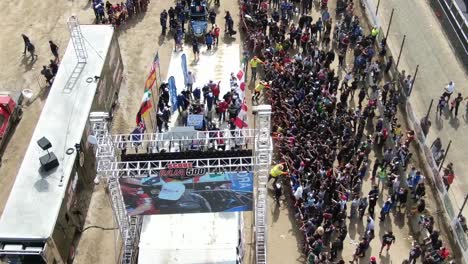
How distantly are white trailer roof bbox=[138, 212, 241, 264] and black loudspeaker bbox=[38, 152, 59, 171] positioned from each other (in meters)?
4.17

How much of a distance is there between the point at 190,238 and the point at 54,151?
6780 mm

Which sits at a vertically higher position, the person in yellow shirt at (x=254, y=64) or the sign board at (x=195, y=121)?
the person in yellow shirt at (x=254, y=64)

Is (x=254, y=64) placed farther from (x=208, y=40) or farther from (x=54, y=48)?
(x=54, y=48)

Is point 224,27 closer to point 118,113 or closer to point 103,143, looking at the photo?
point 118,113

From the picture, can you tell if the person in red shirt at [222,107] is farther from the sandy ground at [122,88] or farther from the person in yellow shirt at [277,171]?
the person in yellow shirt at [277,171]

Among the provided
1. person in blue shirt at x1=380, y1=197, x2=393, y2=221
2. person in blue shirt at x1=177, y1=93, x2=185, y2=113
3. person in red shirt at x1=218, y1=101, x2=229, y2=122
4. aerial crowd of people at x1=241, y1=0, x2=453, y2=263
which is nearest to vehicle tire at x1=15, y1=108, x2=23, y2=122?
person in blue shirt at x1=177, y1=93, x2=185, y2=113

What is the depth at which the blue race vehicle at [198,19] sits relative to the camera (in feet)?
108

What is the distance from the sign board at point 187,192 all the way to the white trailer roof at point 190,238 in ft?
5.09

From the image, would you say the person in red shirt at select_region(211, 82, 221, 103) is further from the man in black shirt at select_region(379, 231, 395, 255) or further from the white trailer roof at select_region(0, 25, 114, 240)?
the man in black shirt at select_region(379, 231, 395, 255)

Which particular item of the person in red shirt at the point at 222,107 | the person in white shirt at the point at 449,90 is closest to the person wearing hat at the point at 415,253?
the person in white shirt at the point at 449,90

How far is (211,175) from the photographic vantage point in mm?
18359

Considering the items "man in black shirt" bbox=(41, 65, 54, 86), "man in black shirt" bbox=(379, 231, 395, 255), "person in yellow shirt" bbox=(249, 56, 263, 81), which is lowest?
"man in black shirt" bbox=(379, 231, 395, 255)

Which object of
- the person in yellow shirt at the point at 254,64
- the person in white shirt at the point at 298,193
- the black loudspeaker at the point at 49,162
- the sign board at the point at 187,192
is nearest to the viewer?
the sign board at the point at 187,192

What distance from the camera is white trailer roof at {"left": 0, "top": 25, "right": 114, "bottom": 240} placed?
66.1ft
